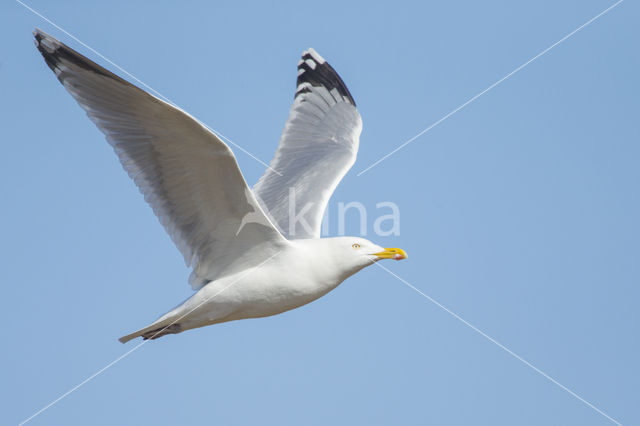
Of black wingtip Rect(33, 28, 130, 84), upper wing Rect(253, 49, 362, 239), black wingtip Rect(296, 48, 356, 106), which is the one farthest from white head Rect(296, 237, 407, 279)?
black wingtip Rect(296, 48, 356, 106)

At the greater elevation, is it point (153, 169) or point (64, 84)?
point (64, 84)

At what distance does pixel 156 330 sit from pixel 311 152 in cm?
334

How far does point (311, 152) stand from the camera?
10.5 metres

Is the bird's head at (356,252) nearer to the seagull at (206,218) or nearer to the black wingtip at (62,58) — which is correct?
the seagull at (206,218)

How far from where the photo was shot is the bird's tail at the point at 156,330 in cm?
779

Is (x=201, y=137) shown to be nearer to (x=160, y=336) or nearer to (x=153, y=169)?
(x=153, y=169)

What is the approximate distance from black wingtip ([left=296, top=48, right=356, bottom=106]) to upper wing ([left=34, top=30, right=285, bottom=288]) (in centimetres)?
408

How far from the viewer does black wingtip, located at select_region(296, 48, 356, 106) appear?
11.6 m

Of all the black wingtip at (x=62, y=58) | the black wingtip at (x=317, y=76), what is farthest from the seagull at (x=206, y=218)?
the black wingtip at (x=317, y=76)

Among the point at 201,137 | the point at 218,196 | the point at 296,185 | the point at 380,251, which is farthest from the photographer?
the point at 296,185

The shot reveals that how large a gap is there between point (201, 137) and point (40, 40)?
155 centimetres

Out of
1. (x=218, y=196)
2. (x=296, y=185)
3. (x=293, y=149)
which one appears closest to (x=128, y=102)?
(x=218, y=196)

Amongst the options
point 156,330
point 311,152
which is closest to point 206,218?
point 156,330

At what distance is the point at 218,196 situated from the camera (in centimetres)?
752
